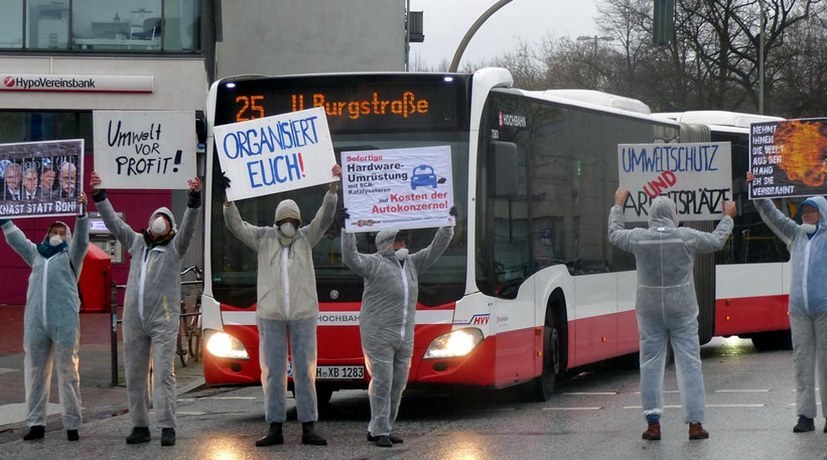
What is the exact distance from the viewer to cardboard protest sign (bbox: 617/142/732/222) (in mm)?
12859

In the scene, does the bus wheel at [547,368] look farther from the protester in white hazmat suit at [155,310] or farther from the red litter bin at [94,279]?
the red litter bin at [94,279]

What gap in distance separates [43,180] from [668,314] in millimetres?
5048

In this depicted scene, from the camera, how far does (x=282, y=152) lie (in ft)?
35.8

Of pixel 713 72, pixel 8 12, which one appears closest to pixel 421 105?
pixel 8 12

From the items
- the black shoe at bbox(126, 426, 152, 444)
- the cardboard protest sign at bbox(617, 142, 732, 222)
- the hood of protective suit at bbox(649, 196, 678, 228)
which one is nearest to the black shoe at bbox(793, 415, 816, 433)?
the hood of protective suit at bbox(649, 196, 678, 228)

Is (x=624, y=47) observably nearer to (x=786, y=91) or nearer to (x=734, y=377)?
(x=786, y=91)

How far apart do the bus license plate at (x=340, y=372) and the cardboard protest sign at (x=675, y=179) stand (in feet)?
9.30

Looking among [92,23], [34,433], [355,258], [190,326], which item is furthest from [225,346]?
[92,23]

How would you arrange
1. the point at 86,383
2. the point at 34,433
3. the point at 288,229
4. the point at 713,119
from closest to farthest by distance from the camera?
the point at 288,229
the point at 34,433
the point at 86,383
the point at 713,119

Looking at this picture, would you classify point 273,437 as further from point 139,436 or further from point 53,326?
point 53,326

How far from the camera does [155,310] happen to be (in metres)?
10.9

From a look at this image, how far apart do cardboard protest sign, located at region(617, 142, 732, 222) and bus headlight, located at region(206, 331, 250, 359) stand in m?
3.57

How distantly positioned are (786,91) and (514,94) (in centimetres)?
4585

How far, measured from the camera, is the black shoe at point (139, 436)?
10977mm
